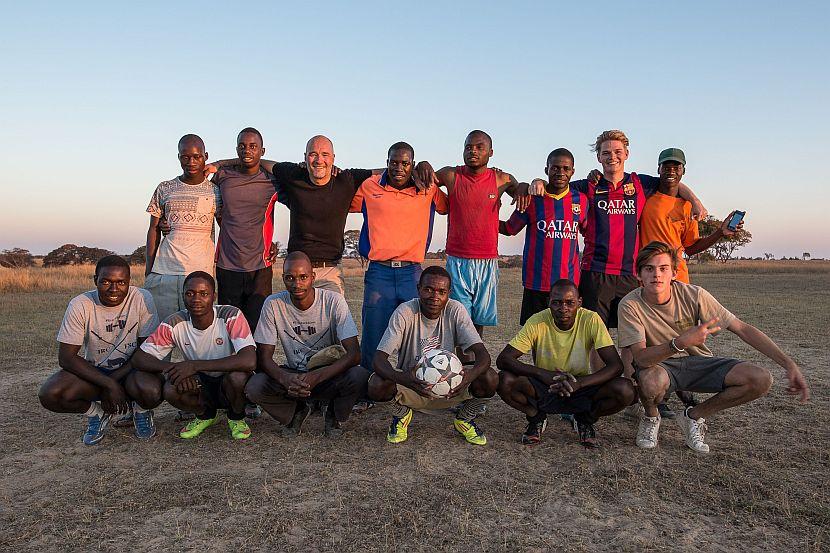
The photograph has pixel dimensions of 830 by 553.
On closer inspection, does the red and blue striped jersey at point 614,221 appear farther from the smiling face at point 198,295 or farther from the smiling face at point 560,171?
the smiling face at point 198,295

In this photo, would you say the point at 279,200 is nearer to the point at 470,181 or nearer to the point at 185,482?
the point at 470,181

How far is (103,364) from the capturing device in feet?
16.8

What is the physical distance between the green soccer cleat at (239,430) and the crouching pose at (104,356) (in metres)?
0.64

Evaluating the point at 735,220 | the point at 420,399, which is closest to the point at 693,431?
the point at 420,399

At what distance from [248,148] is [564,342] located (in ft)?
11.7

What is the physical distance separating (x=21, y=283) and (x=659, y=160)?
19935 mm

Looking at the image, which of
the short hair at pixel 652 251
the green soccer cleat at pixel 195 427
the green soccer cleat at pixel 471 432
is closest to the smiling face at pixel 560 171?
the short hair at pixel 652 251

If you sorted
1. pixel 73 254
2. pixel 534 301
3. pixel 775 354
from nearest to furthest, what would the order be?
1. pixel 775 354
2. pixel 534 301
3. pixel 73 254

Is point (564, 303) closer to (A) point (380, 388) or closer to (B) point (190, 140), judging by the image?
(A) point (380, 388)

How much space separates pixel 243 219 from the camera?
597 cm

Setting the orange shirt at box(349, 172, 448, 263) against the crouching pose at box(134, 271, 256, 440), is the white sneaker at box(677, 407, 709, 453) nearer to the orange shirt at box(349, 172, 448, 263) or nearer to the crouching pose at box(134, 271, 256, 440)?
the orange shirt at box(349, 172, 448, 263)

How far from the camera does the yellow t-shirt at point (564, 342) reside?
4.96 metres

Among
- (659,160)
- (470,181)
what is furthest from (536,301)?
(659,160)

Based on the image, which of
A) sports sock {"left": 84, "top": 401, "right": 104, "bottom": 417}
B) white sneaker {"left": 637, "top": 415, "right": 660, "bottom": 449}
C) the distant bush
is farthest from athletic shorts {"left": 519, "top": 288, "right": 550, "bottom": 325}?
the distant bush
